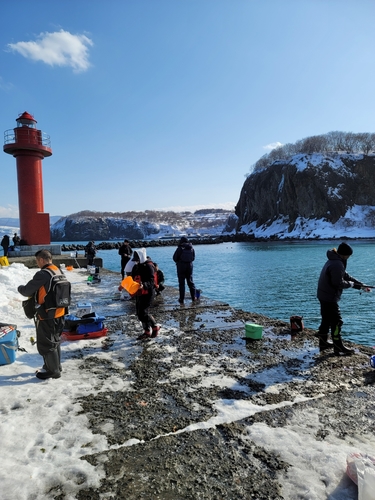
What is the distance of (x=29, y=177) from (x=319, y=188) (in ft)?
304

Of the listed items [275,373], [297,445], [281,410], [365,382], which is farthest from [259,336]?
[297,445]

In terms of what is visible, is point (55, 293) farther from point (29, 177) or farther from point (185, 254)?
point (29, 177)

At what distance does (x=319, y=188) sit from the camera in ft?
328

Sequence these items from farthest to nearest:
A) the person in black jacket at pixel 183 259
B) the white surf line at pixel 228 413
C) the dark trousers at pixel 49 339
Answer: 1. the person in black jacket at pixel 183 259
2. the dark trousers at pixel 49 339
3. the white surf line at pixel 228 413

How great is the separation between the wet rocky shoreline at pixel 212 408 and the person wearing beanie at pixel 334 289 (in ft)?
0.88

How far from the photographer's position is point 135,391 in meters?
4.54

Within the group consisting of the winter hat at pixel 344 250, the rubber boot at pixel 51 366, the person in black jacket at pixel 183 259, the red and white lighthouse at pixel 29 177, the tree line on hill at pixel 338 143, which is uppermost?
the tree line on hill at pixel 338 143

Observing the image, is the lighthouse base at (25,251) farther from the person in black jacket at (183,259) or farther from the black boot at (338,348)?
the black boot at (338,348)

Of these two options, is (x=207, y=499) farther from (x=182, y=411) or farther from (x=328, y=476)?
(x=182, y=411)

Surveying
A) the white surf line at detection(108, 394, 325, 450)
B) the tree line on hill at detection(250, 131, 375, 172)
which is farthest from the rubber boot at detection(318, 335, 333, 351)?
the tree line on hill at detection(250, 131, 375, 172)

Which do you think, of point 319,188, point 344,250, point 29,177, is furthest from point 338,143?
point 344,250

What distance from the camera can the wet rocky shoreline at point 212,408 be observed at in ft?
9.38

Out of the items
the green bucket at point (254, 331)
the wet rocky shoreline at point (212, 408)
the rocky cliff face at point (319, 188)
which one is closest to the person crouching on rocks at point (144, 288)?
the wet rocky shoreline at point (212, 408)

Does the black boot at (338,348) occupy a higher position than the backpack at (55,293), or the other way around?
the backpack at (55,293)
